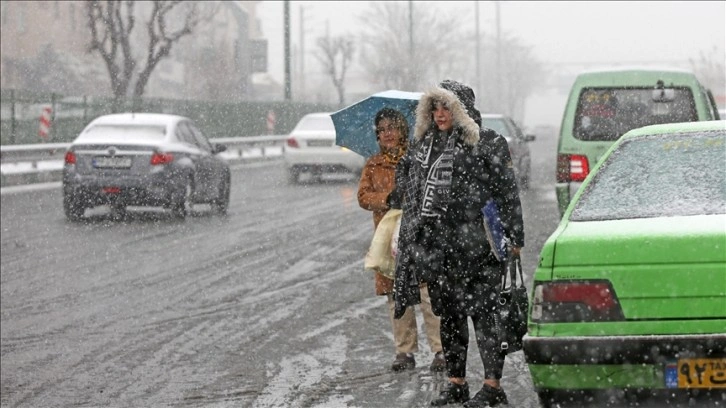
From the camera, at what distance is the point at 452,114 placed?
21.7 ft

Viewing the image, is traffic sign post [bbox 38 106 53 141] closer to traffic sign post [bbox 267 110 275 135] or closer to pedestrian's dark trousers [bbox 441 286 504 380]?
traffic sign post [bbox 267 110 275 135]

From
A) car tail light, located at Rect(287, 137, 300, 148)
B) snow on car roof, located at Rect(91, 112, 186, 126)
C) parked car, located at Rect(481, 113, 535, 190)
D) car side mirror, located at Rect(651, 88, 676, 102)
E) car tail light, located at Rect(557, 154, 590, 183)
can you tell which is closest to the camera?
car side mirror, located at Rect(651, 88, 676, 102)

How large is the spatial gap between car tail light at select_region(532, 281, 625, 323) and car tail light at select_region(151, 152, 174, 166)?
13.3m

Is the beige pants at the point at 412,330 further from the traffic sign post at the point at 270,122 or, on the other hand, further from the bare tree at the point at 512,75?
the bare tree at the point at 512,75

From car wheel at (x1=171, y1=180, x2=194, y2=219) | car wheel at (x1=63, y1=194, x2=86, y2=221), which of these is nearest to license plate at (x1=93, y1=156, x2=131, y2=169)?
car wheel at (x1=63, y1=194, x2=86, y2=221)

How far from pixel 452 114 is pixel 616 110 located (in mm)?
6888

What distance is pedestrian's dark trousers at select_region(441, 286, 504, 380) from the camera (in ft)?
21.9

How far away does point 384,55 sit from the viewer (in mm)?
87188

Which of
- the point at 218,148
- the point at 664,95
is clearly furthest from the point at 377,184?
the point at 218,148

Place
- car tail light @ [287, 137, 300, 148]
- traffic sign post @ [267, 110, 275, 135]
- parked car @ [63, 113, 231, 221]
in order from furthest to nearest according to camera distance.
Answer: traffic sign post @ [267, 110, 275, 135]
car tail light @ [287, 137, 300, 148]
parked car @ [63, 113, 231, 221]

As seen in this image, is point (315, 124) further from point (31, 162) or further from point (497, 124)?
point (31, 162)

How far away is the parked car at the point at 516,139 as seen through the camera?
23.8m

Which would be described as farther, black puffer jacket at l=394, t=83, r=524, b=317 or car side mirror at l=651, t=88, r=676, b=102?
car side mirror at l=651, t=88, r=676, b=102

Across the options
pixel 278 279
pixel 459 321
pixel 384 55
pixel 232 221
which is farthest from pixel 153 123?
pixel 384 55
